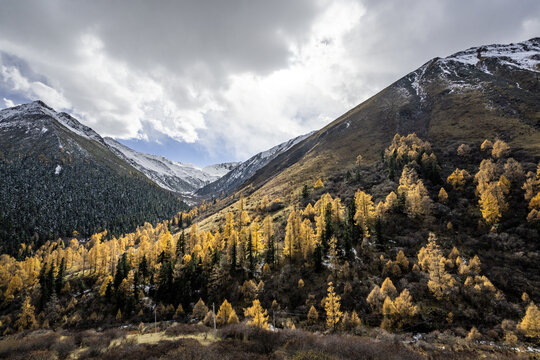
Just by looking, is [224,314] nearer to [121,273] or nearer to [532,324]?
[121,273]

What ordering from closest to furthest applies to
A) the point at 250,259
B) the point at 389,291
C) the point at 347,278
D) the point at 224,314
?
the point at 389,291
the point at 224,314
the point at 347,278
the point at 250,259

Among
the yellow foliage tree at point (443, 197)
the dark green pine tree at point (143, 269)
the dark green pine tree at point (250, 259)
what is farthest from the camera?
the dark green pine tree at point (143, 269)

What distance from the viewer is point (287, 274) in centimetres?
5728

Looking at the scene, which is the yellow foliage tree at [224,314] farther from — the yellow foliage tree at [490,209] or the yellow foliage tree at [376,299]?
the yellow foliage tree at [490,209]

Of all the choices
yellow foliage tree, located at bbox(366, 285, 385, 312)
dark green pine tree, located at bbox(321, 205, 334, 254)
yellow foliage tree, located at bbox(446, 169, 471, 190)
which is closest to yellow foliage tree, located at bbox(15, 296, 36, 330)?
dark green pine tree, located at bbox(321, 205, 334, 254)

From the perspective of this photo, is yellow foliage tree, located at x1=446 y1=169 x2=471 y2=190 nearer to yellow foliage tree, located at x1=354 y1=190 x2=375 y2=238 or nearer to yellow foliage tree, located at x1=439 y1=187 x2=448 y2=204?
yellow foliage tree, located at x1=439 y1=187 x2=448 y2=204

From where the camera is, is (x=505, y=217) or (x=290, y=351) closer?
(x=290, y=351)

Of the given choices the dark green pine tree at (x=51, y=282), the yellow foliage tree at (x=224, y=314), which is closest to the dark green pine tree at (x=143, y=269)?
the dark green pine tree at (x=51, y=282)

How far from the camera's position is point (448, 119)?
136625 mm

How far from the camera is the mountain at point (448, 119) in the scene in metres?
109

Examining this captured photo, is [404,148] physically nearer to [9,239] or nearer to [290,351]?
[290,351]

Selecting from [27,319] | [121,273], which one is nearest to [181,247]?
[121,273]

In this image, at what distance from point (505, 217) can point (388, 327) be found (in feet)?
154

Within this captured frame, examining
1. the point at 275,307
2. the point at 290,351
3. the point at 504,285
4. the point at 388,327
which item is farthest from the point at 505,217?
the point at 290,351
